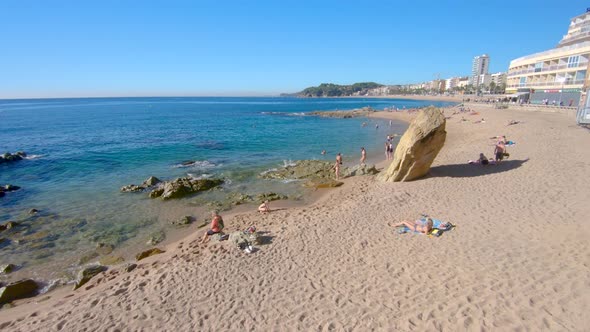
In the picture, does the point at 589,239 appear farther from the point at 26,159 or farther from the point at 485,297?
the point at 26,159

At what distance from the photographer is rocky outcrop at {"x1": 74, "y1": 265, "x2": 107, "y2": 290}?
27.7 feet

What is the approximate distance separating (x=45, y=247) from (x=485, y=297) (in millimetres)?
13671

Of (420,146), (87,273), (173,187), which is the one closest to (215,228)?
(87,273)

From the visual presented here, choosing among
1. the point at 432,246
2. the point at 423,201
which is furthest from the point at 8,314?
the point at 423,201

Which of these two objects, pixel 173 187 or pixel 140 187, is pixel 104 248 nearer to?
pixel 173 187

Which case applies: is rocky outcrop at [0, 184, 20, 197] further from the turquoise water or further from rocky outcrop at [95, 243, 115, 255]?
rocky outcrop at [95, 243, 115, 255]

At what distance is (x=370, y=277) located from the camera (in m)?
6.93

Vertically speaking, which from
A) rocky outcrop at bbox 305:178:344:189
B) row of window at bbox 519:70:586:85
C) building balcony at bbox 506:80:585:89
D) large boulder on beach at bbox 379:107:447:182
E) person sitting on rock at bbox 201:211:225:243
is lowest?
rocky outcrop at bbox 305:178:344:189

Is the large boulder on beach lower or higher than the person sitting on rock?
higher

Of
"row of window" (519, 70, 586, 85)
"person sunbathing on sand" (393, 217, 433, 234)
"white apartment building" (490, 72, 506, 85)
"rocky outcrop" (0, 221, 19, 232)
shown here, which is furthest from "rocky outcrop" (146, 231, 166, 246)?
"white apartment building" (490, 72, 506, 85)

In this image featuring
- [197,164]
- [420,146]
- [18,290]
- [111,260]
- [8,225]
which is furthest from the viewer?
[197,164]

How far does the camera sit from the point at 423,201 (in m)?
11.6

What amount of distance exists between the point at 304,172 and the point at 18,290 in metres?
14.1

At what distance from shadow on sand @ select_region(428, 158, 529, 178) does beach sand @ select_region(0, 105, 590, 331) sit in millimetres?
2729
